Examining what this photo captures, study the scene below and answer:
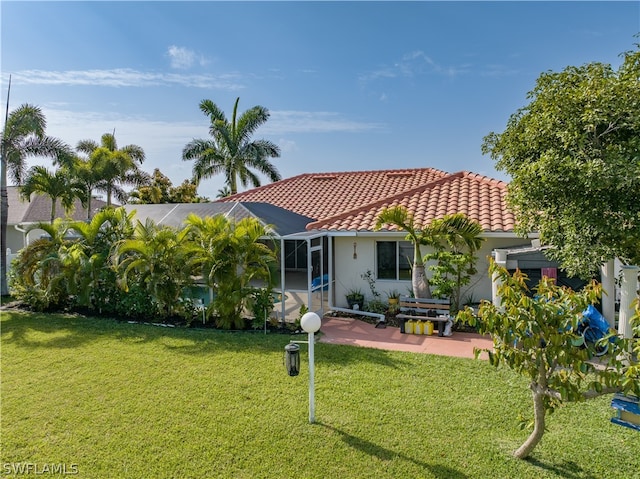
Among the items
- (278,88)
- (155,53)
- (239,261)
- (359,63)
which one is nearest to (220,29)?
(155,53)

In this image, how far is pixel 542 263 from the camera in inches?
487

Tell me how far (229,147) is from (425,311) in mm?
22965

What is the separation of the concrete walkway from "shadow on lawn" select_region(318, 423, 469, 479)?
445 cm

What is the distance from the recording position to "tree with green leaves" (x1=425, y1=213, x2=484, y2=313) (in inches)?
464

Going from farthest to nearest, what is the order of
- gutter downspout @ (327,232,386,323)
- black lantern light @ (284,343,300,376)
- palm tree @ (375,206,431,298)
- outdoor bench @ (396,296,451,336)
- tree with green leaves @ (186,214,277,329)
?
gutter downspout @ (327,232,386,323) < palm tree @ (375,206,431,298) < tree with green leaves @ (186,214,277,329) < outdoor bench @ (396,296,451,336) < black lantern light @ (284,343,300,376)

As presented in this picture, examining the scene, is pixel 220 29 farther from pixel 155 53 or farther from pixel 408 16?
pixel 408 16

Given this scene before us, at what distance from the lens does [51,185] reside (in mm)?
19500

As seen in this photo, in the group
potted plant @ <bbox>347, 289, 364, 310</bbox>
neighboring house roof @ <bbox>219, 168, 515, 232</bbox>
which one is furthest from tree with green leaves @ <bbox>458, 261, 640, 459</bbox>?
potted plant @ <bbox>347, 289, 364, 310</bbox>

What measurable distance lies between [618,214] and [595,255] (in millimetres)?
958

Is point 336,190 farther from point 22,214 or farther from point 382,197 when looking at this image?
point 22,214

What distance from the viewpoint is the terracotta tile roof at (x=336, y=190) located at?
66.3 feet

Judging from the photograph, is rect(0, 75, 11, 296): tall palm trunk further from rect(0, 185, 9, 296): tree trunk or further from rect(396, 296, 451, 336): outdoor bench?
rect(396, 296, 451, 336): outdoor bench

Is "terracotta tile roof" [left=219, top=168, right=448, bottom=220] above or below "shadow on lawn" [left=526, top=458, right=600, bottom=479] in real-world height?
above

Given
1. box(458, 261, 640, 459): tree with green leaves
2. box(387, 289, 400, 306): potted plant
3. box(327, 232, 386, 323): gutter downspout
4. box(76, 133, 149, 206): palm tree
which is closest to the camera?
box(458, 261, 640, 459): tree with green leaves
